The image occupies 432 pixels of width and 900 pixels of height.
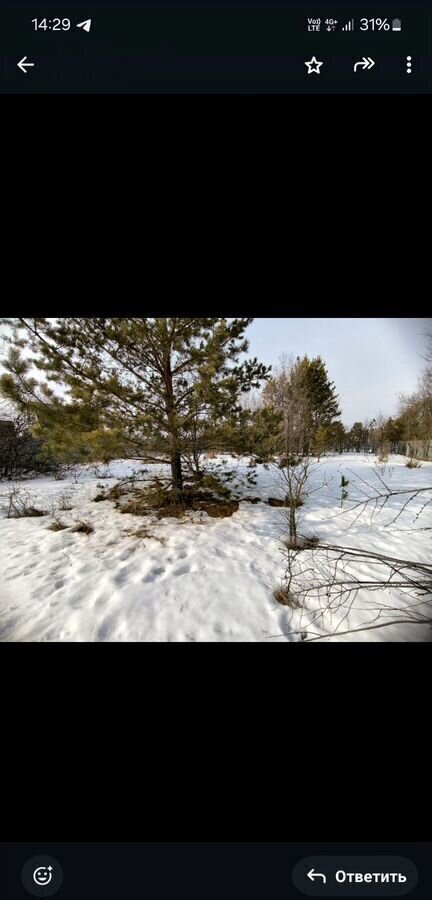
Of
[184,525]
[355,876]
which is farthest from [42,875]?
[184,525]

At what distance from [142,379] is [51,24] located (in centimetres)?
271

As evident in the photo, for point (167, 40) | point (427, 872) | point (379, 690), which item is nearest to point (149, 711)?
point (379, 690)

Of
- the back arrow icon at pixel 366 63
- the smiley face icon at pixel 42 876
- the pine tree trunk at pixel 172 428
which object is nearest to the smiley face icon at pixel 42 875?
the smiley face icon at pixel 42 876

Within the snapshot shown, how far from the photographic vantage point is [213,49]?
2.63 feet

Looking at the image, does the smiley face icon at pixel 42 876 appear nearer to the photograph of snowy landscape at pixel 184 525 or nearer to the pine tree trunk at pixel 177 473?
the photograph of snowy landscape at pixel 184 525

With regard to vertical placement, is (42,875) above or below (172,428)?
below

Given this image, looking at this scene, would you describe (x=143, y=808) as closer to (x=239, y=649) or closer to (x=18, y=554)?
(x=239, y=649)

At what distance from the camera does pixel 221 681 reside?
3.84 feet

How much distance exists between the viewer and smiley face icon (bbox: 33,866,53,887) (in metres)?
0.90

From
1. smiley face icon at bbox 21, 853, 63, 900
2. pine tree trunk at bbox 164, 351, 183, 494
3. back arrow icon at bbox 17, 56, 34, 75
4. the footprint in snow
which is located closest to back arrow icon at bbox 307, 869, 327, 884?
smiley face icon at bbox 21, 853, 63, 900

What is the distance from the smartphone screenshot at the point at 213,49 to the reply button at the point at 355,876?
2.98 metres

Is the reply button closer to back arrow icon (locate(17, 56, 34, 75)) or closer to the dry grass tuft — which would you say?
back arrow icon (locate(17, 56, 34, 75))

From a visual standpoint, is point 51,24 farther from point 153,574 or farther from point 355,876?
point 355,876

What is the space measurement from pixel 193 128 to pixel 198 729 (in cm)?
251
